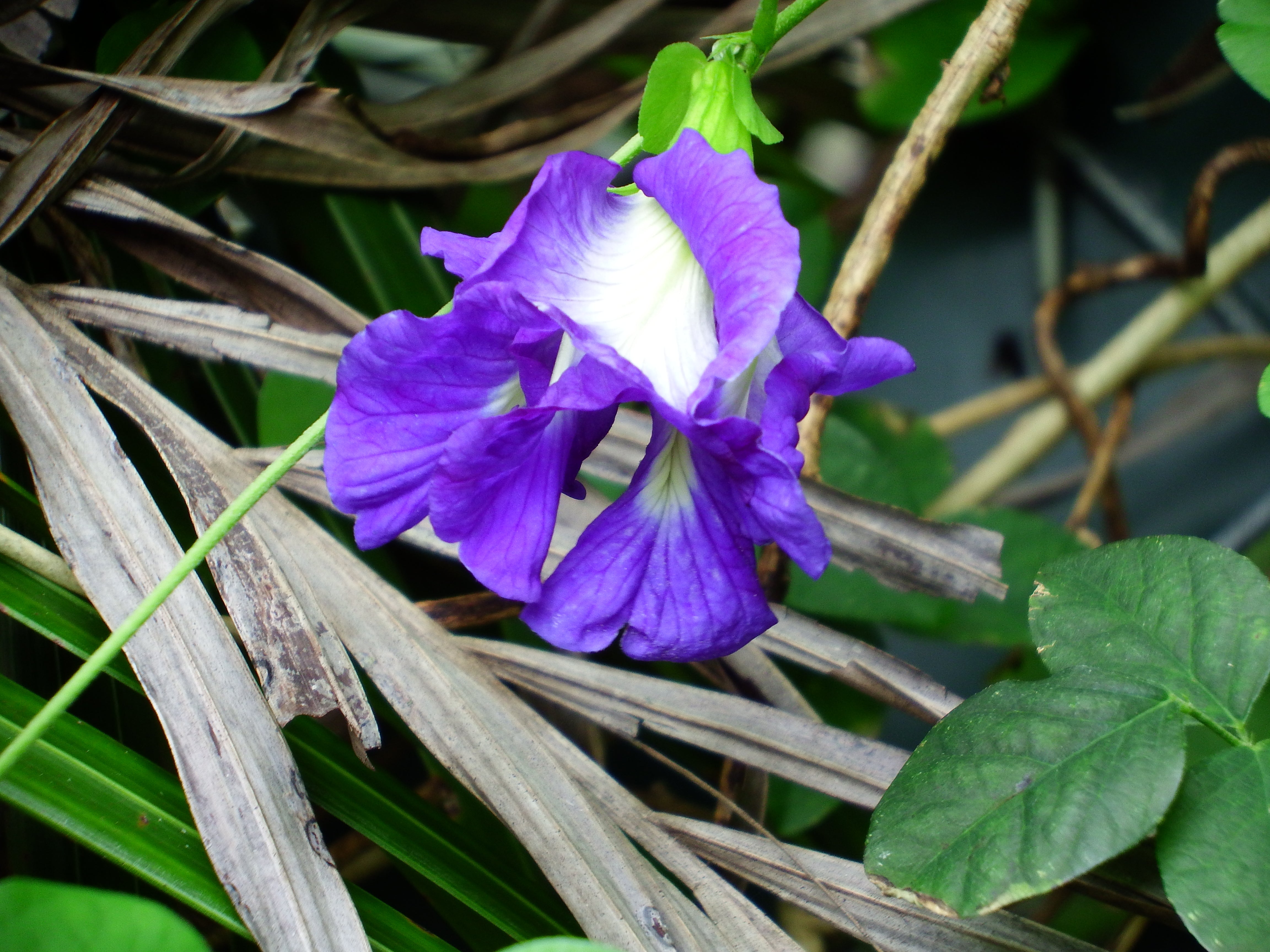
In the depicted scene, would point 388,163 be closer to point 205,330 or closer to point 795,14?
point 205,330

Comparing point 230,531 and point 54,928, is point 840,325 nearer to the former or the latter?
point 230,531

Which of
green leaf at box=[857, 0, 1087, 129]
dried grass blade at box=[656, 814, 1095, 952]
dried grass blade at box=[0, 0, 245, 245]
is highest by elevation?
green leaf at box=[857, 0, 1087, 129]

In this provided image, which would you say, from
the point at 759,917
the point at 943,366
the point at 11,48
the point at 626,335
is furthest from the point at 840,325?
the point at 943,366

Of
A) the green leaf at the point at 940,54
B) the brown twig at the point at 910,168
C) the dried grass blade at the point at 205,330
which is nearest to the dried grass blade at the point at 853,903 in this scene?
the brown twig at the point at 910,168

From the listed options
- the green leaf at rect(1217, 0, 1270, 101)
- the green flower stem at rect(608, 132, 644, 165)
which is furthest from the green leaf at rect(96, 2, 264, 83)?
→ the green leaf at rect(1217, 0, 1270, 101)

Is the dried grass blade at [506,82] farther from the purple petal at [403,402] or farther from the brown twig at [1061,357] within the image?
the brown twig at [1061,357]

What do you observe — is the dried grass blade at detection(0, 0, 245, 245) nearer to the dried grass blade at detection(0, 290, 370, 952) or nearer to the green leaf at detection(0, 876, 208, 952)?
the dried grass blade at detection(0, 290, 370, 952)

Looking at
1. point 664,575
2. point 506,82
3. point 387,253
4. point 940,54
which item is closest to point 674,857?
point 664,575
